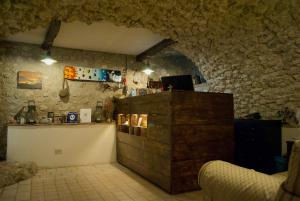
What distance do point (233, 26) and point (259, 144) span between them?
2105 millimetres

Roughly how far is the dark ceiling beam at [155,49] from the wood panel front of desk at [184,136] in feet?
5.39

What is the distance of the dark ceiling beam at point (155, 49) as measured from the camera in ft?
16.7

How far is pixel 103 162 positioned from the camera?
5.53 metres

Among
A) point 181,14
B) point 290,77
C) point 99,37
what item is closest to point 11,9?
point 99,37

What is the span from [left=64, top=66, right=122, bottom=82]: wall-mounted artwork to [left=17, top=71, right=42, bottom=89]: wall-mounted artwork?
615mm

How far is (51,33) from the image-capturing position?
14.7 ft

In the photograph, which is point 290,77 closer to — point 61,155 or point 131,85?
point 131,85

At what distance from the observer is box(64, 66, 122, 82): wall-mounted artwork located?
5727mm

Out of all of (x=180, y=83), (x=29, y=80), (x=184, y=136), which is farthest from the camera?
(x=29, y=80)

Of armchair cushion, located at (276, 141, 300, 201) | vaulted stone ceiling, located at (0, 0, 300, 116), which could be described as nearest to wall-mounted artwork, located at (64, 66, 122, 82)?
vaulted stone ceiling, located at (0, 0, 300, 116)

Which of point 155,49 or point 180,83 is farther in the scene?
point 155,49

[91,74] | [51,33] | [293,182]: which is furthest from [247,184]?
[91,74]

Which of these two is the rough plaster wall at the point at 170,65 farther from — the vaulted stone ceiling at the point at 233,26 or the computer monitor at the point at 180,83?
the computer monitor at the point at 180,83

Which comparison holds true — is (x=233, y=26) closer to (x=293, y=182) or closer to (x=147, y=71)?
(x=147, y=71)
